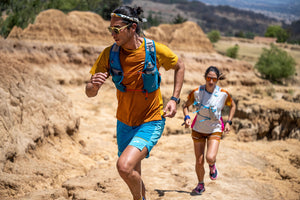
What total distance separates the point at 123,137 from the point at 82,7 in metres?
27.5

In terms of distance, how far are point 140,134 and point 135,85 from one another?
0.51 meters

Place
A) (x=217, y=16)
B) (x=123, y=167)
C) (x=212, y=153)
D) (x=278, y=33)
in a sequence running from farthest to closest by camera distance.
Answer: (x=217, y=16), (x=278, y=33), (x=212, y=153), (x=123, y=167)

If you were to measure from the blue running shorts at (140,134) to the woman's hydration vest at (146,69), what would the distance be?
381 mm

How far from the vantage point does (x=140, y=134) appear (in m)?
3.03

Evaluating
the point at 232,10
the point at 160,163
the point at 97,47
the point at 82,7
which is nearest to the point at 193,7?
the point at 232,10

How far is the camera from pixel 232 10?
140 metres

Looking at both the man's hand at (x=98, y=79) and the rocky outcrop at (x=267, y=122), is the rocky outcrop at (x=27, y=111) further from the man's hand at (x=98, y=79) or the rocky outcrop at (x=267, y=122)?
the rocky outcrop at (x=267, y=122)

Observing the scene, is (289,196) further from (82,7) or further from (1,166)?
(82,7)

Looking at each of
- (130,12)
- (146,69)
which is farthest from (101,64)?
(130,12)

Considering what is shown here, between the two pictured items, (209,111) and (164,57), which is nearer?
(164,57)

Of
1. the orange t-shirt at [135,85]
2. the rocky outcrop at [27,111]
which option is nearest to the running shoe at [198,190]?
the orange t-shirt at [135,85]

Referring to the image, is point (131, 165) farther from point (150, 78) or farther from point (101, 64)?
point (101, 64)

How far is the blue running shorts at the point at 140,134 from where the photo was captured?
9.70 feet

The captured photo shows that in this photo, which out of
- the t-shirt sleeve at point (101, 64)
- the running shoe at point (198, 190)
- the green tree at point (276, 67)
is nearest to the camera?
the t-shirt sleeve at point (101, 64)
